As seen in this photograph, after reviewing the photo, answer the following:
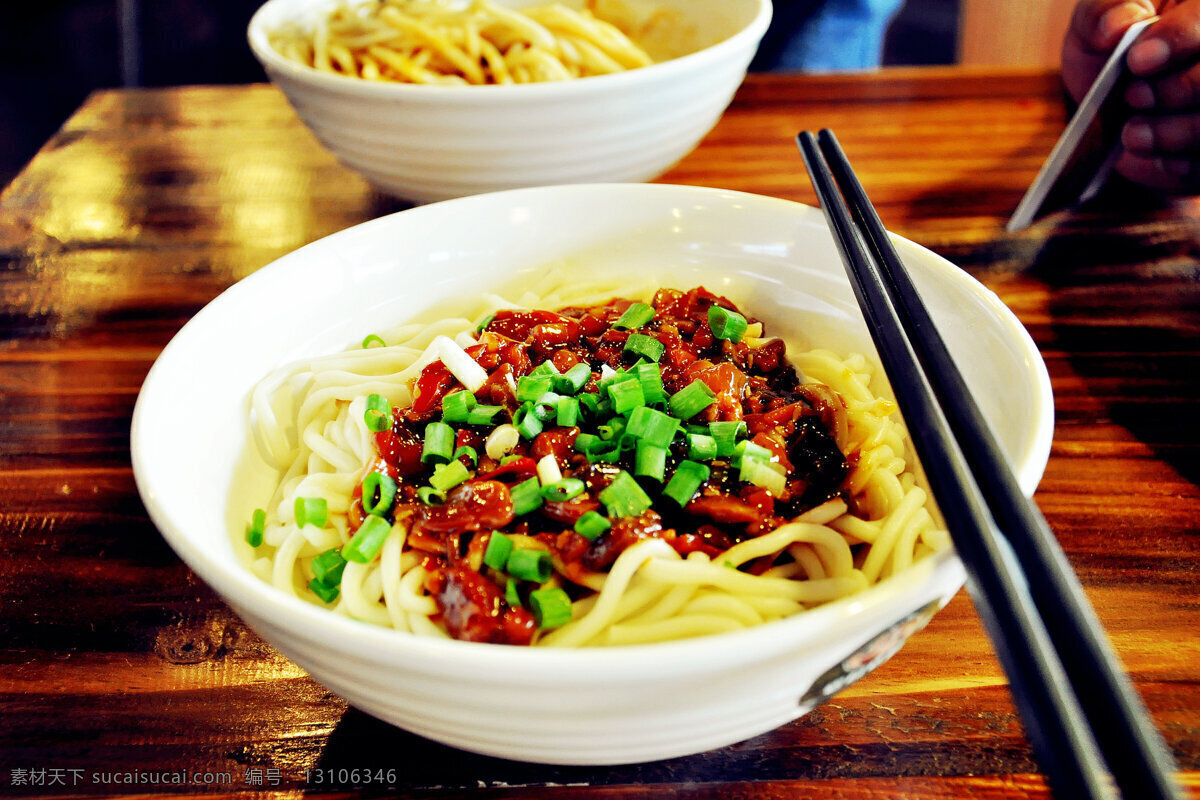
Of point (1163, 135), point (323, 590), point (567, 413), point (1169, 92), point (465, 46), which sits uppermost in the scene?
point (1169, 92)

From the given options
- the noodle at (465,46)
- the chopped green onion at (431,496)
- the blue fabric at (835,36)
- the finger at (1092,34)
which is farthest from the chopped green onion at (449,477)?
the blue fabric at (835,36)

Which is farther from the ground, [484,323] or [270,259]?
[484,323]

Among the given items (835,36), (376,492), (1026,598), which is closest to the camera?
(1026,598)

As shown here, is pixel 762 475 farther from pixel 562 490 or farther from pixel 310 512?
pixel 310 512

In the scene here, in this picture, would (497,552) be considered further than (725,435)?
No

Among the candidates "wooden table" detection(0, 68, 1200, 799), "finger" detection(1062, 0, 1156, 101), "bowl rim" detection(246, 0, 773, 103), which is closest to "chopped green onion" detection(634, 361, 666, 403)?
"wooden table" detection(0, 68, 1200, 799)

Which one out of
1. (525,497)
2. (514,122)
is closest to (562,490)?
(525,497)

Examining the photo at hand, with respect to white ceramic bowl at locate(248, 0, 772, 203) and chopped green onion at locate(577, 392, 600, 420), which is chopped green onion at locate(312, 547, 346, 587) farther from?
white ceramic bowl at locate(248, 0, 772, 203)
